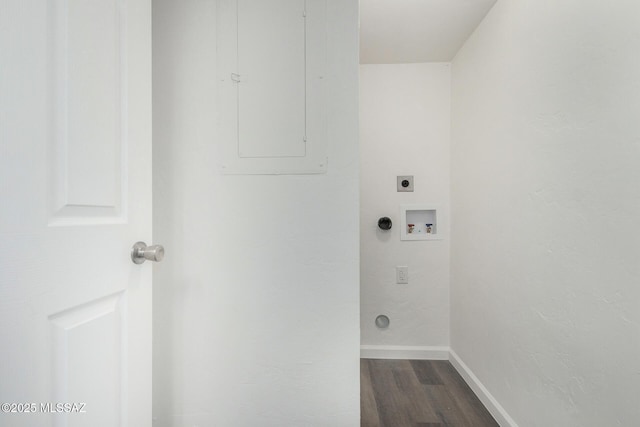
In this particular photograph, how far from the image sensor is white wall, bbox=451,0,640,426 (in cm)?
80

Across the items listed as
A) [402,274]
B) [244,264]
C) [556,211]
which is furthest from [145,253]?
[402,274]

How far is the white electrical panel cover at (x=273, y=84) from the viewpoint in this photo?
886 millimetres

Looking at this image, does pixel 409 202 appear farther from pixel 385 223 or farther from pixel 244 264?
pixel 244 264

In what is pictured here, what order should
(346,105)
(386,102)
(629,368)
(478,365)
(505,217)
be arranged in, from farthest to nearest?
(386,102), (478,365), (505,217), (346,105), (629,368)

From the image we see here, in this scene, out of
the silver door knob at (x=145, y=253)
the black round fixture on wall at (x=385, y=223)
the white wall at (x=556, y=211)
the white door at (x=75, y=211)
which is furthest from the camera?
the black round fixture on wall at (x=385, y=223)

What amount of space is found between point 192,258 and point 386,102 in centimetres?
178

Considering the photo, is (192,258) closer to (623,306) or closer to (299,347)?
(299,347)

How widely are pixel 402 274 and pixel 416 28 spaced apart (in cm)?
163

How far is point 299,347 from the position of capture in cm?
90

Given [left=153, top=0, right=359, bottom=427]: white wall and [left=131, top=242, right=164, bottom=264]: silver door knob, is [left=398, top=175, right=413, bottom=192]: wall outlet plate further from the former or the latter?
[left=131, top=242, right=164, bottom=264]: silver door knob

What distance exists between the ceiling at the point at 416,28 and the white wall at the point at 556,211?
127mm

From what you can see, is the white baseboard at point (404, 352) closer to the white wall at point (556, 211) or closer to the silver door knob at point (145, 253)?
the white wall at point (556, 211)

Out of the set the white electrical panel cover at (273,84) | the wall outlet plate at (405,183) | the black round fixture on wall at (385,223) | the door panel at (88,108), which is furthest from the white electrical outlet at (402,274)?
the door panel at (88,108)

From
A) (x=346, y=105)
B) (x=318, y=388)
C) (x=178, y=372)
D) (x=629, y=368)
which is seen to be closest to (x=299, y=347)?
(x=318, y=388)
